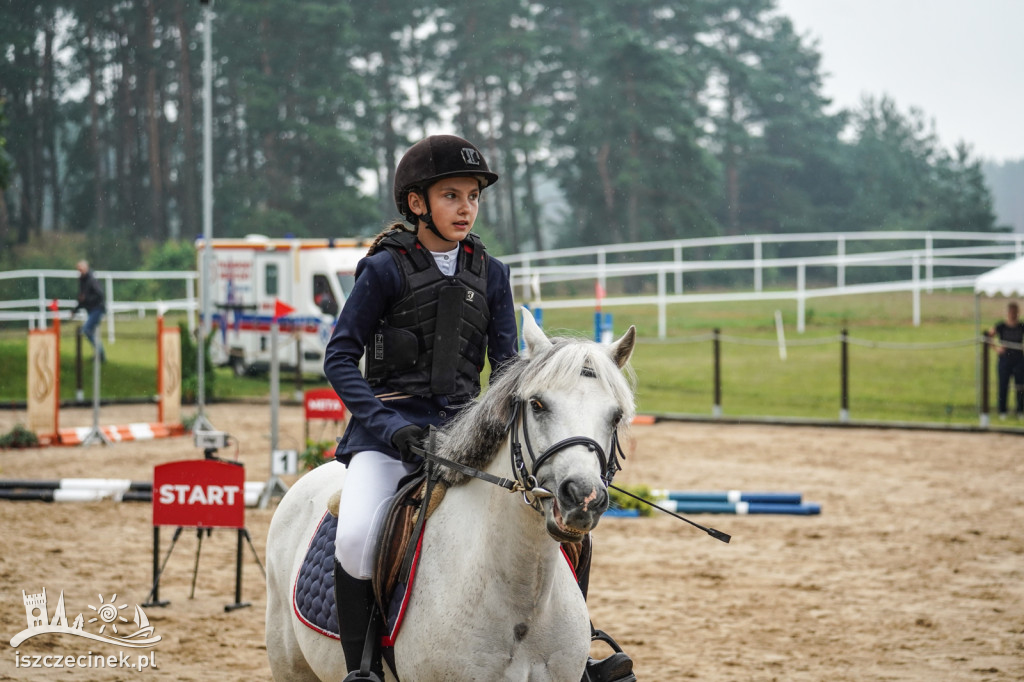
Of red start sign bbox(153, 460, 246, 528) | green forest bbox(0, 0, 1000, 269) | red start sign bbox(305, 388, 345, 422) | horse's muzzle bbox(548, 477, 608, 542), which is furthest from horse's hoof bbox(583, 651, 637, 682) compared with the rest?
green forest bbox(0, 0, 1000, 269)

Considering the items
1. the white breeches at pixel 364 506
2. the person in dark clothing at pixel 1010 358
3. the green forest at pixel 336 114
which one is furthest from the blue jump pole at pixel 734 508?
the green forest at pixel 336 114

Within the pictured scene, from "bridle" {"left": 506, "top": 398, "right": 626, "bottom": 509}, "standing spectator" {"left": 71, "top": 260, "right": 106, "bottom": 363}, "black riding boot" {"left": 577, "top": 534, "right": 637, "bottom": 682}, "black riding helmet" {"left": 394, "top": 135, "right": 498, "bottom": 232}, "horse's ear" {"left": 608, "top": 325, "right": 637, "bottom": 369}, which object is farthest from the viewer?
"standing spectator" {"left": 71, "top": 260, "right": 106, "bottom": 363}

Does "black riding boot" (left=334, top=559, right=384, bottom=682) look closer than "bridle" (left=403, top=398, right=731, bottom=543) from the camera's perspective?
No

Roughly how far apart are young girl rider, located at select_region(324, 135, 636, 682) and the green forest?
35912 millimetres

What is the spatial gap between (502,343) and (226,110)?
4229cm

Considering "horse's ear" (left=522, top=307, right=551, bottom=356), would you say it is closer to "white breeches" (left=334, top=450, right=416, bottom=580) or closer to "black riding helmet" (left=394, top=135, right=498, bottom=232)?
"black riding helmet" (left=394, top=135, right=498, bottom=232)

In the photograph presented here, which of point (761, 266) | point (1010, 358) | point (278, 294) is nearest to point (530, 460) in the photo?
point (1010, 358)

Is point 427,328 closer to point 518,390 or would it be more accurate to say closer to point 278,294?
point 518,390

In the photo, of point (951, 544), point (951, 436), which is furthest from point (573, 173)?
point (951, 544)

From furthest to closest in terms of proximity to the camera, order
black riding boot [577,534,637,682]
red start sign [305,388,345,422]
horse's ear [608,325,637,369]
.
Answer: red start sign [305,388,345,422]
black riding boot [577,534,637,682]
horse's ear [608,325,637,369]

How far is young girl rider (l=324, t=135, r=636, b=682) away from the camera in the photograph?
3.32 metres

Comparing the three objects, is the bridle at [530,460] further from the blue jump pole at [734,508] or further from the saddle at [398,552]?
the blue jump pole at [734,508]

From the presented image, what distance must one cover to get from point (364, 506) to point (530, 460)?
70cm

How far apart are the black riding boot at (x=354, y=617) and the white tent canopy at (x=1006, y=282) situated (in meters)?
14.6
